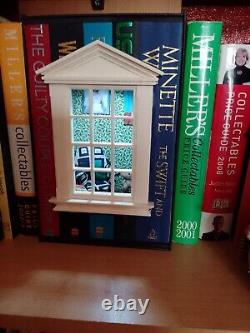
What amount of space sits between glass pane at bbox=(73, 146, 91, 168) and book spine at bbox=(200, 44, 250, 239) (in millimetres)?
253

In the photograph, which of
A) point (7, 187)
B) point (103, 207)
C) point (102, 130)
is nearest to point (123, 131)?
point (102, 130)

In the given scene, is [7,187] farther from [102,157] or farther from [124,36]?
[124,36]

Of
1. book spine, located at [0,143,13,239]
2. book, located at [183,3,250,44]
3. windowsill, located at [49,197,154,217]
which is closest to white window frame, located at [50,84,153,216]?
windowsill, located at [49,197,154,217]

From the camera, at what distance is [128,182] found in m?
0.61

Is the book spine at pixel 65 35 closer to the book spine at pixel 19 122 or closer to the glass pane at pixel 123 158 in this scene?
the book spine at pixel 19 122

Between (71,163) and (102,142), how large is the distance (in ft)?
0.26

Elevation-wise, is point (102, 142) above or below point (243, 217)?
above

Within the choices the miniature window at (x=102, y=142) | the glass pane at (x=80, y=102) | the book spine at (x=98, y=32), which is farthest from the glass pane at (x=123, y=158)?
the book spine at (x=98, y=32)

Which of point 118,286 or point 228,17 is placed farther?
point 228,17

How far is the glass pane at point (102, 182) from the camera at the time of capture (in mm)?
613

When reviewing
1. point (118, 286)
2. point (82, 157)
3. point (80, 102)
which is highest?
point (80, 102)

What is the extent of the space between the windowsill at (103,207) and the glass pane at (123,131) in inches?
5.2

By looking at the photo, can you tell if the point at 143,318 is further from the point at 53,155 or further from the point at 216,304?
the point at 53,155

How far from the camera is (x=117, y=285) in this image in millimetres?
519
